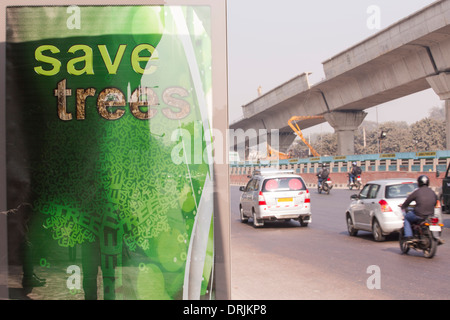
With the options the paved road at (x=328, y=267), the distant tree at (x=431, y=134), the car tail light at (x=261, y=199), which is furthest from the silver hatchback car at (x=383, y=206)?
the distant tree at (x=431, y=134)

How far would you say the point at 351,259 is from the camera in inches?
454

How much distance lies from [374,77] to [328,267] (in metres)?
30.8

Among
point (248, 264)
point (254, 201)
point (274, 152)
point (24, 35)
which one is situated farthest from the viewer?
point (274, 152)

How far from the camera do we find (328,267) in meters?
10.7

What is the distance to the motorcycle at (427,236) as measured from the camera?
36.8 feet

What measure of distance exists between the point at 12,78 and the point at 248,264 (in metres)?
7.60

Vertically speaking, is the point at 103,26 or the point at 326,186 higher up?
the point at 103,26

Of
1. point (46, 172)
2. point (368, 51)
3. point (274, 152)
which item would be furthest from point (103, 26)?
point (274, 152)

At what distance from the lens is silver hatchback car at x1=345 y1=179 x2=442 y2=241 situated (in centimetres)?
→ 1351

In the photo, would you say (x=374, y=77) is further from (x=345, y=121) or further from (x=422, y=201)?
(x=422, y=201)

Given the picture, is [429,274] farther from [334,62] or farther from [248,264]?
[334,62]

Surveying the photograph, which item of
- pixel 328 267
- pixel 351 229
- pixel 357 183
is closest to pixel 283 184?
pixel 351 229

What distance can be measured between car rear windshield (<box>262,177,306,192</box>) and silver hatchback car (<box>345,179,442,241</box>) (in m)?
3.58

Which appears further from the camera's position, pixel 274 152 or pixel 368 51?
pixel 274 152
